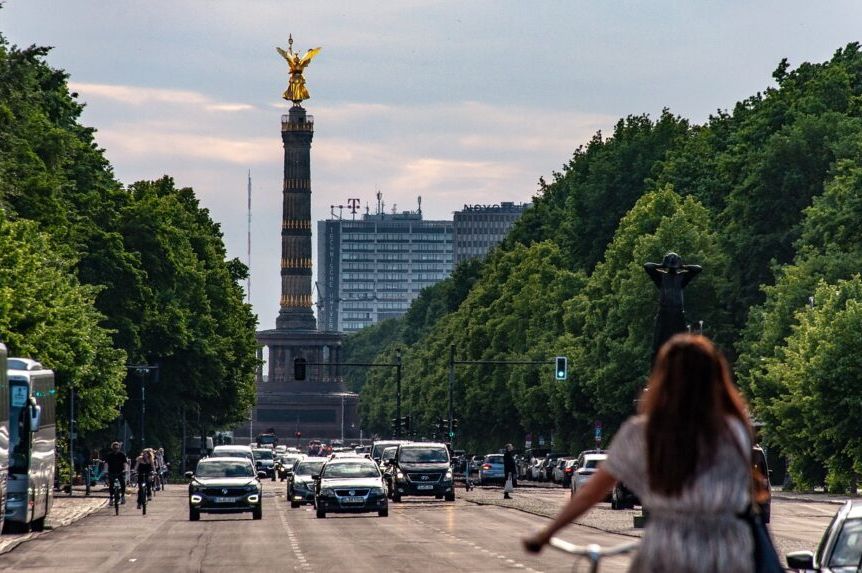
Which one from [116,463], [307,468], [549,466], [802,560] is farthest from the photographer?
[549,466]

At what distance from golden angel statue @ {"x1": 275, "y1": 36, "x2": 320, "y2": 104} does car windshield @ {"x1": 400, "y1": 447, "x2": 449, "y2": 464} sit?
125 m

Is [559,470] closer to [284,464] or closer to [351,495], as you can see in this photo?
[284,464]

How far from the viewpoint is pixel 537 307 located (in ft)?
381

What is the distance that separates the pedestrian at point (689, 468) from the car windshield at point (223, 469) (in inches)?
1591

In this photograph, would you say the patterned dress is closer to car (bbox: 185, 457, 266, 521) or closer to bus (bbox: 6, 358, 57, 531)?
bus (bbox: 6, 358, 57, 531)

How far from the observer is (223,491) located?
154ft

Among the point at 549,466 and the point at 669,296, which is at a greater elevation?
the point at 669,296

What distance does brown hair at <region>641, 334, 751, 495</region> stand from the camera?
735cm

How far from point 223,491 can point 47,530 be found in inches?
265

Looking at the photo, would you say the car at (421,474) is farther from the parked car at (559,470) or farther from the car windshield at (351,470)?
the parked car at (559,470)

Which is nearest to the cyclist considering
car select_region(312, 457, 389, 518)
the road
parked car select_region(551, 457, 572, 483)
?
the road

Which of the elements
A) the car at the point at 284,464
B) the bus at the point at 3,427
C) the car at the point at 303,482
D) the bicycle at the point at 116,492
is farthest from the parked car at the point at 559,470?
the bus at the point at 3,427

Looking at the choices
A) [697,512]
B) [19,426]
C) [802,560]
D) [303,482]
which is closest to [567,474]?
[303,482]

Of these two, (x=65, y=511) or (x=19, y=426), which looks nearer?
(x=19, y=426)
